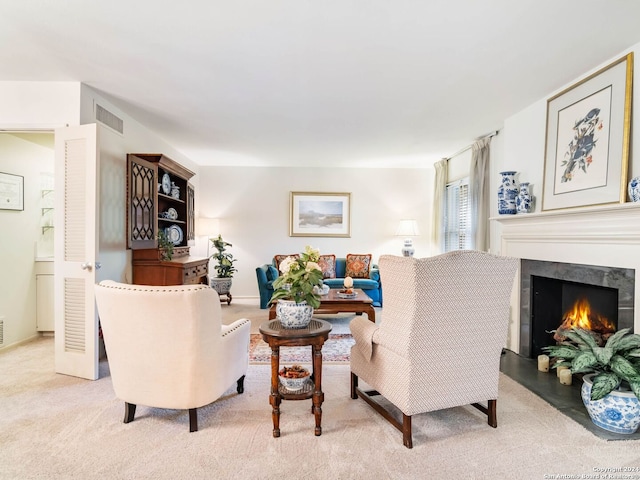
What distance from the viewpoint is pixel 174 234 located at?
15.0 ft

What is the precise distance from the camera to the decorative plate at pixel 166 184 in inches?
170

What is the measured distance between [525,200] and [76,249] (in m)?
4.09

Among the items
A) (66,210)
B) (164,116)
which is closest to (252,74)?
(164,116)

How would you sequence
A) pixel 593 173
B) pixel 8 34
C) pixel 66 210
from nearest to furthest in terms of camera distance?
1. pixel 8 34
2. pixel 593 173
3. pixel 66 210

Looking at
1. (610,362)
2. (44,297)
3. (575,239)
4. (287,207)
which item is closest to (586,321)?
(575,239)

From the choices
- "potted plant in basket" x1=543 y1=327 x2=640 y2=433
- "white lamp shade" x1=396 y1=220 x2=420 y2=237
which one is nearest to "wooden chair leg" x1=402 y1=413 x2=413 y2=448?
"potted plant in basket" x1=543 y1=327 x2=640 y2=433

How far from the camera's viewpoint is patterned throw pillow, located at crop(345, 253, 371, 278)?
5.90m

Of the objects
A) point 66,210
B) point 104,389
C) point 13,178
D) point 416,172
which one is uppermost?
point 416,172

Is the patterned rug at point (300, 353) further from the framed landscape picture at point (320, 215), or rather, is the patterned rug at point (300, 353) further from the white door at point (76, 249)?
the framed landscape picture at point (320, 215)

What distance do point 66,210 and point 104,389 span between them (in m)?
1.51

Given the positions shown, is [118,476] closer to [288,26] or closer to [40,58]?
[288,26]

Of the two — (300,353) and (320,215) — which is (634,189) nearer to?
(300,353)

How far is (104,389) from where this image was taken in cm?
273

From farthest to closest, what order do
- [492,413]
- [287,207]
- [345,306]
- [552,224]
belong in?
[287,207] → [345,306] → [552,224] → [492,413]
